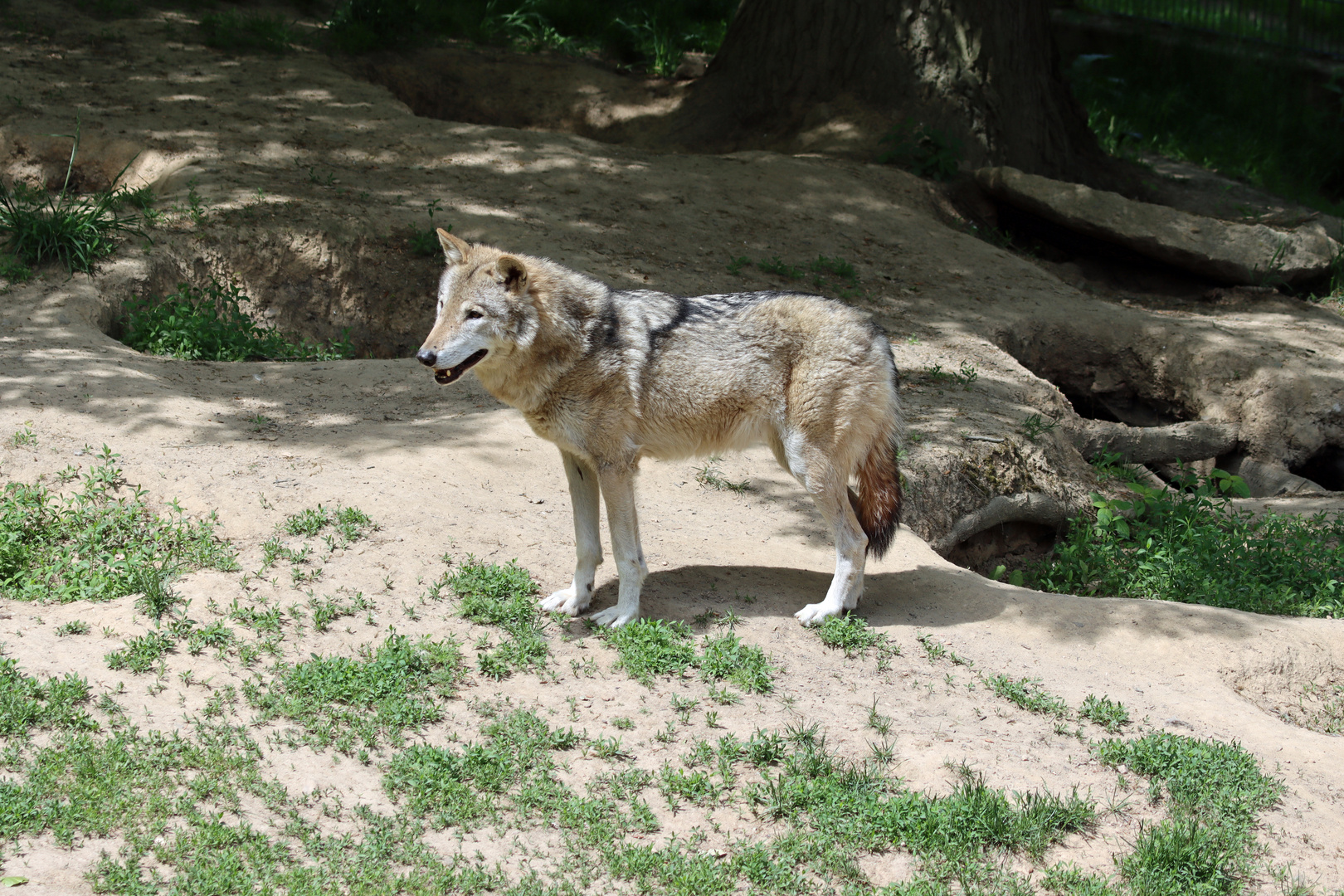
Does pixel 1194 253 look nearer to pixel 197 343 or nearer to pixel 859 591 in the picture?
pixel 859 591

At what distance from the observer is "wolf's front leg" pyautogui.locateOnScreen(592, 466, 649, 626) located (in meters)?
5.12

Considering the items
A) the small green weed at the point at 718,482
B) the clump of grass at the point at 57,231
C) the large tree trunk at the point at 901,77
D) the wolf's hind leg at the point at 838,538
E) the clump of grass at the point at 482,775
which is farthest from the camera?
the large tree trunk at the point at 901,77

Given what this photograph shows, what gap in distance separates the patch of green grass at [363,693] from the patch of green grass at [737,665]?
1.13 m

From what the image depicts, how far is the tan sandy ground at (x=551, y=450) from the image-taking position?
4.41 m

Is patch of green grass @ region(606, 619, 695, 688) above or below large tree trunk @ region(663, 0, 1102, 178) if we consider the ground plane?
below

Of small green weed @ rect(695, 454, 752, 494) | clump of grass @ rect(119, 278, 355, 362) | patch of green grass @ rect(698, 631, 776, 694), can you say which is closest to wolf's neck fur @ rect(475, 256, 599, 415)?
patch of green grass @ rect(698, 631, 776, 694)

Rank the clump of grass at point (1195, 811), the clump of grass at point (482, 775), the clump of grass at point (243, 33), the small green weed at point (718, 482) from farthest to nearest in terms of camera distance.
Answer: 1. the clump of grass at point (243, 33)
2. the small green weed at point (718, 482)
3. the clump of grass at point (482, 775)
4. the clump of grass at point (1195, 811)

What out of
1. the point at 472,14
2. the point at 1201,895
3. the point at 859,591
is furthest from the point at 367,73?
the point at 1201,895

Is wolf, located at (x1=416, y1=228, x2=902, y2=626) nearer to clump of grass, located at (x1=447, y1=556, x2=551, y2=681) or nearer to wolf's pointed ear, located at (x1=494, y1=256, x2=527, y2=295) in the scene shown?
wolf's pointed ear, located at (x1=494, y1=256, x2=527, y2=295)

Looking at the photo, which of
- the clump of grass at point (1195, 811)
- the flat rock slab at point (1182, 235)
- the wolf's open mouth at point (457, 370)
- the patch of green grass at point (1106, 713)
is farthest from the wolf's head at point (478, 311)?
the flat rock slab at point (1182, 235)

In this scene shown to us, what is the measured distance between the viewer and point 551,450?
6875 millimetres

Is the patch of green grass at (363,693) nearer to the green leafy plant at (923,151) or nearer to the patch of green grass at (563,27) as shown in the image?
the green leafy plant at (923,151)

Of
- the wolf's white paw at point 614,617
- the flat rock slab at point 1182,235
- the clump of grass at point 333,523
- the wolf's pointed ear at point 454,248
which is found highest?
the wolf's pointed ear at point 454,248

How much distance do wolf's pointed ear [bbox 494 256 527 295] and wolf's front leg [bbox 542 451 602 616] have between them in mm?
892
